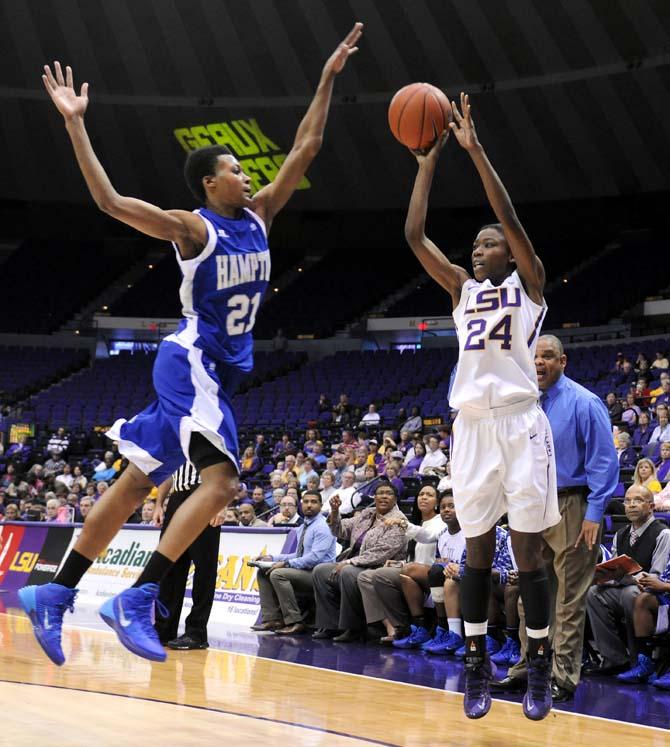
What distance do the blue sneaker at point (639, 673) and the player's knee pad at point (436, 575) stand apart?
5.30 ft

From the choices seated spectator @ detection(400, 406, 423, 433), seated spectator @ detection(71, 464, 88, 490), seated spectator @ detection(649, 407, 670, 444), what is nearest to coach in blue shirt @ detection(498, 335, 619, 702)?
seated spectator @ detection(649, 407, 670, 444)

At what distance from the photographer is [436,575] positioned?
742cm

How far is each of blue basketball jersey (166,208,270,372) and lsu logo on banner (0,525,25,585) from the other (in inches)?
383

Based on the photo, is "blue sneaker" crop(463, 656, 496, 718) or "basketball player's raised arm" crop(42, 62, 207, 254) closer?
"basketball player's raised arm" crop(42, 62, 207, 254)

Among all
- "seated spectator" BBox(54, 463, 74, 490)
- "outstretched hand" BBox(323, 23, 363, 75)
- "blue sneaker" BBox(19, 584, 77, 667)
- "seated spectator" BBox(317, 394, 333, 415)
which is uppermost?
"seated spectator" BBox(317, 394, 333, 415)

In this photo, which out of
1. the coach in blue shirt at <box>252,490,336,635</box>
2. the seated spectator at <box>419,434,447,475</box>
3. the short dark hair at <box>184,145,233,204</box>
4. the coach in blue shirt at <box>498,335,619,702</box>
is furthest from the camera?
the seated spectator at <box>419,434,447,475</box>

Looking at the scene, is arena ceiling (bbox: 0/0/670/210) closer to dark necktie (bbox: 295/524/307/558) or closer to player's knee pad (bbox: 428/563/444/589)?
dark necktie (bbox: 295/524/307/558)

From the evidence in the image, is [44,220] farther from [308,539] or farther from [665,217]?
[308,539]

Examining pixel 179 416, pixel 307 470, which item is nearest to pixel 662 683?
pixel 179 416

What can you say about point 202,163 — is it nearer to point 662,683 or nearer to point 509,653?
point 662,683

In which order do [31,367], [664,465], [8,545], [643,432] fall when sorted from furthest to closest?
[31,367]
[8,545]
[643,432]
[664,465]

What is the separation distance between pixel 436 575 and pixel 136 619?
418cm

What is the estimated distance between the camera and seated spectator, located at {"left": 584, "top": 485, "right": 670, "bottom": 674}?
6.25 meters

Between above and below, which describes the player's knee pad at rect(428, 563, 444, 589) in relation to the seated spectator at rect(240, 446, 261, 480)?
below
